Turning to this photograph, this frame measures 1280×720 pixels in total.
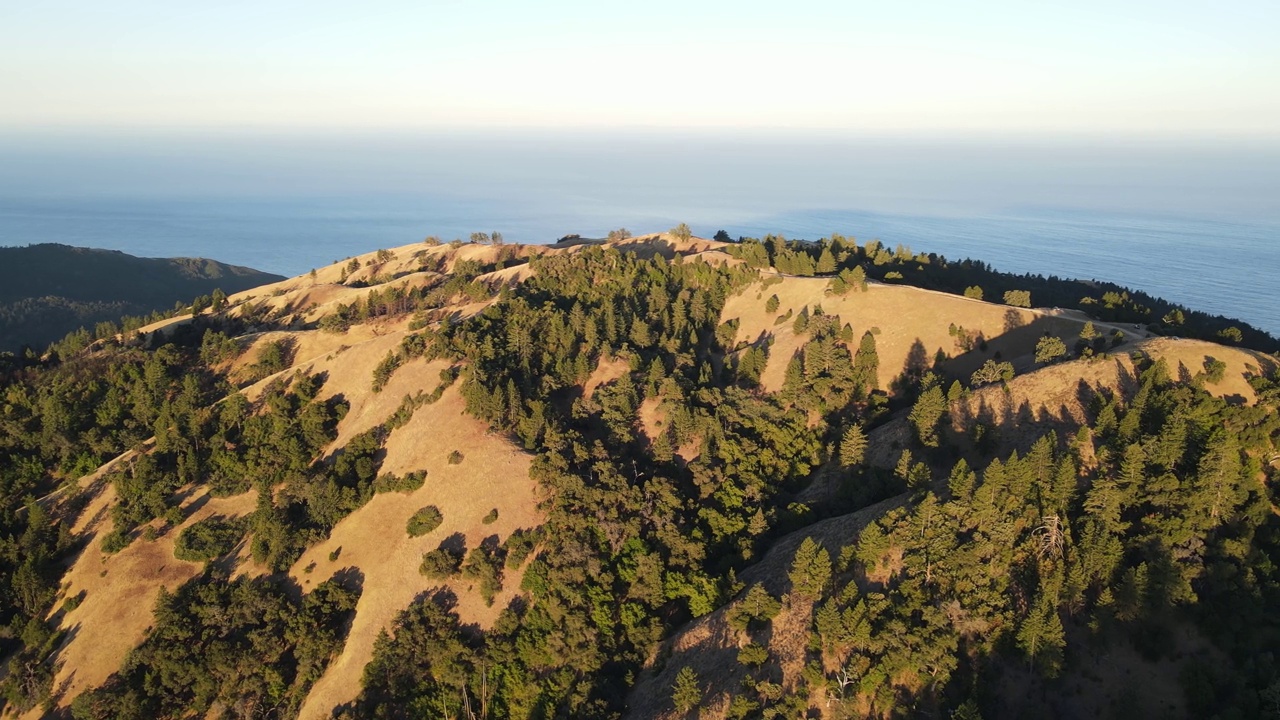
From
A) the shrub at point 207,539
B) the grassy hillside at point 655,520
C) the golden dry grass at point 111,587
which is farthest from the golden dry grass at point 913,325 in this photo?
the golden dry grass at point 111,587

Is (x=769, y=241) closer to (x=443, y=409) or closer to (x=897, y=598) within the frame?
(x=443, y=409)

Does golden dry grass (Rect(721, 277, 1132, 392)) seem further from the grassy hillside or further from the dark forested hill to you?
the dark forested hill

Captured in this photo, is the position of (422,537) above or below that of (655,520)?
below

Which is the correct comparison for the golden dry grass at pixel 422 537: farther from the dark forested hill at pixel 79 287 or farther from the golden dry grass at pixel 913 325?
the dark forested hill at pixel 79 287

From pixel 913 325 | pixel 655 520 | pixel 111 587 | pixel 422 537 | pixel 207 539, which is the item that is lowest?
pixel 111 587

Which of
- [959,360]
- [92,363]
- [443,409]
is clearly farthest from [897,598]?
[92,363]

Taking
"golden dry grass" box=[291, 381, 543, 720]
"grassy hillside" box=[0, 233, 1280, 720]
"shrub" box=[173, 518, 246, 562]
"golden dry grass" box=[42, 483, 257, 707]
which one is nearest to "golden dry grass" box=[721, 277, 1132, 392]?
"grassy hillside" box=[0, 233, 1280, 720]

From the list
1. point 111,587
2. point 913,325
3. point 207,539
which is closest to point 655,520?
point 207,539

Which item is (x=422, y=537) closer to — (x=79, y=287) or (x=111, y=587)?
(x=111, y=587)
